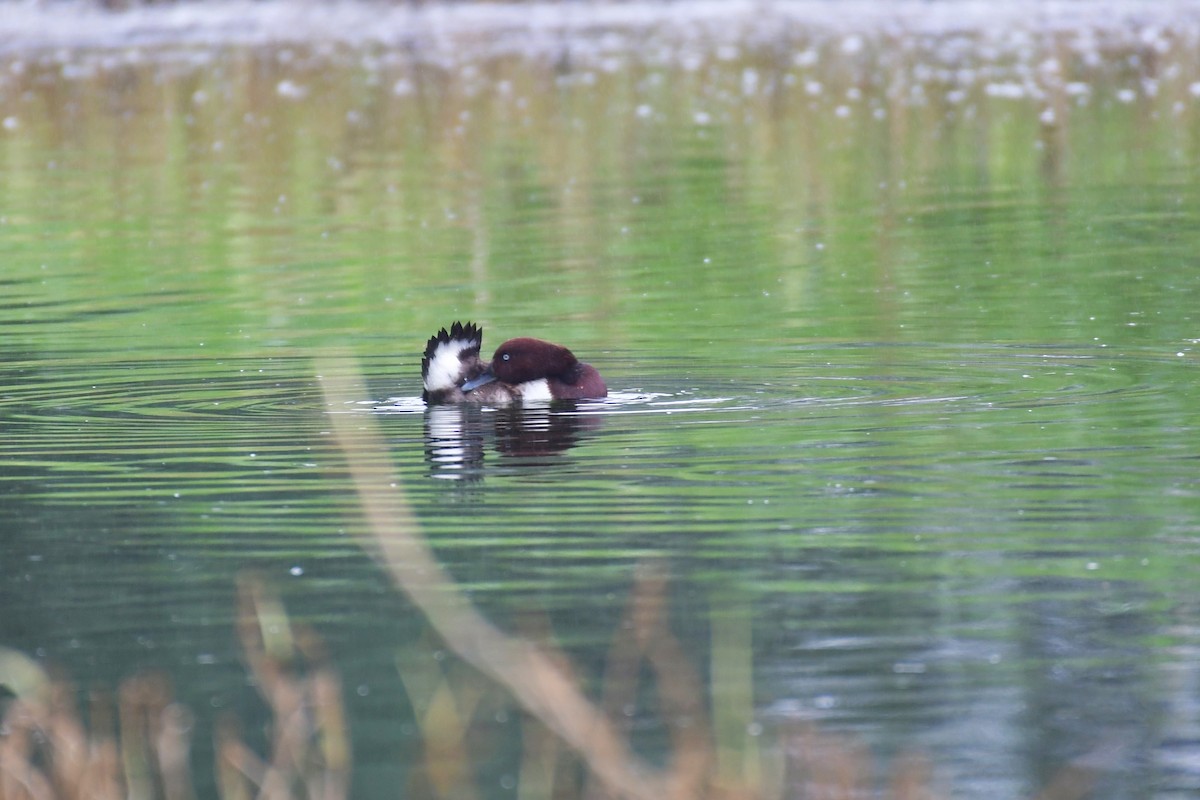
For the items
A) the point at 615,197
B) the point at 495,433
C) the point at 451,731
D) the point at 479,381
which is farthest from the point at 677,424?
the point at 615,197

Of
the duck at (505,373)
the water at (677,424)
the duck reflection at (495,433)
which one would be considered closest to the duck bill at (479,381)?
the duck at (505,373)

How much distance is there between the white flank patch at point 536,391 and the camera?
1231cm

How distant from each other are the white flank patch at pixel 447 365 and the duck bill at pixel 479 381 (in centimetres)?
6

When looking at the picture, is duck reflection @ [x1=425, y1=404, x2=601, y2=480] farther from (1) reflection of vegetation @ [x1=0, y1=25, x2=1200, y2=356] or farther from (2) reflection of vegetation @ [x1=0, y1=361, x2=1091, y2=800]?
(1) reflection of vegetation @ [x1=0, y1=25, x2=1200, y2=356]

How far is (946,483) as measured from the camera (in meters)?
9.57

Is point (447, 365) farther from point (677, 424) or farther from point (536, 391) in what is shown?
point (677, 424)

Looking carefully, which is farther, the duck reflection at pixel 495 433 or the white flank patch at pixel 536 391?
the white flank patch at pixel 536 391

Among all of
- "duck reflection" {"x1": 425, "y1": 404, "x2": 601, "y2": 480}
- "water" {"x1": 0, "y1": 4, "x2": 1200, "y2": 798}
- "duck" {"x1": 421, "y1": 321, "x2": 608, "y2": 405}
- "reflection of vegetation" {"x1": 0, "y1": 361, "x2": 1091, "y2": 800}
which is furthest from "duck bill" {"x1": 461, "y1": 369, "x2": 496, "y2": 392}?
"reflection of vegetation" {"x1": 0, "y1": 361, "x2": 1091, "y2": 800}

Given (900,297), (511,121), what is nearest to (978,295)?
(900,297)

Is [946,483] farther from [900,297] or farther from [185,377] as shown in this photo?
[900,297]

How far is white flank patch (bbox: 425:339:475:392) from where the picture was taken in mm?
12391

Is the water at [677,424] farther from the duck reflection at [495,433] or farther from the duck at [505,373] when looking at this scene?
the duck at [505,373]

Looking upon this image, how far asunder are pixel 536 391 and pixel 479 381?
1.11 feet

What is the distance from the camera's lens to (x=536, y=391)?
12.4 m
